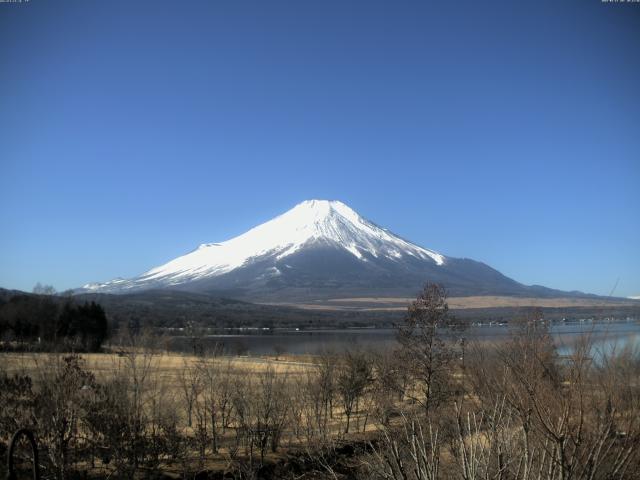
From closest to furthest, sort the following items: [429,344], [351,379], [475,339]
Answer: [475,339]
[429,344]
[351,379]

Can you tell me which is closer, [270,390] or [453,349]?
[270,390]

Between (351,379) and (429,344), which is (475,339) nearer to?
(429,344)

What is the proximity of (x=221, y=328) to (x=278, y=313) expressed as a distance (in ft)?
140

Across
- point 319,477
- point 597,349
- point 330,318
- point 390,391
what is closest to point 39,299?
point 390,391

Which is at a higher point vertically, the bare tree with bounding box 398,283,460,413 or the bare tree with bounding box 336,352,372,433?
the bare tree with bounding box 398,283,460,413

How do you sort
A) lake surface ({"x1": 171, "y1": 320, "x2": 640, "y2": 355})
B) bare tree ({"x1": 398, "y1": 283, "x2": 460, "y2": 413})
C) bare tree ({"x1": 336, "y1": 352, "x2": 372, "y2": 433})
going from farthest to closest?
bare tree ({"x1": 336, "y1": 352, "x2": 372, "y2": 433}), bare tree ({"x1": 398, "y1": 283, "x2": 460, "y2": 413}), lake surface ({"x1": 171, "y1": 320, "x2": 640, "y2": 355})

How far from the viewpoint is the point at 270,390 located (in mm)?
17922

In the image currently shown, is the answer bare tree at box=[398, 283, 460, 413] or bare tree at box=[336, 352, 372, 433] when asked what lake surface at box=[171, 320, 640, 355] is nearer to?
bare tree at box=[398, 283, 460, 413]

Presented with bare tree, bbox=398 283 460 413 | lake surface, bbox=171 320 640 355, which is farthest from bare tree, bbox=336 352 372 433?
bare tree, bbox=398 283 460 413

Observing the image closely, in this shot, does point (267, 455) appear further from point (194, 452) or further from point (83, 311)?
point (83, 311)

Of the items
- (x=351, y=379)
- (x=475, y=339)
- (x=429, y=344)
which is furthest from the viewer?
(x=351, y=379)

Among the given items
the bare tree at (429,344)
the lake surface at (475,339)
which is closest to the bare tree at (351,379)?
the lake surface at (475,339)

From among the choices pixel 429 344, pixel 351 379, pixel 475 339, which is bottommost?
pixel 351 379

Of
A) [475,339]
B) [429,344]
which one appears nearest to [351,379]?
[429,344]
